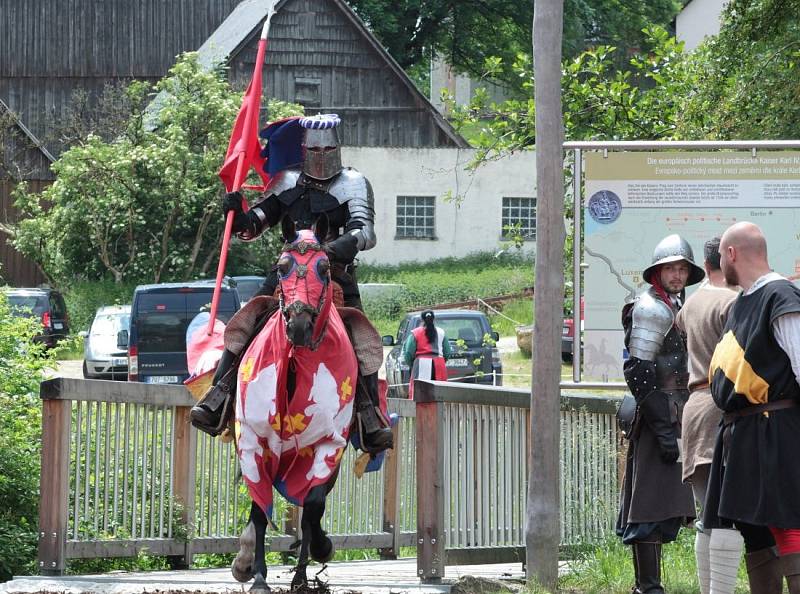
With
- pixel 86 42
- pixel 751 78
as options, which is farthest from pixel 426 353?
pixel 86 42

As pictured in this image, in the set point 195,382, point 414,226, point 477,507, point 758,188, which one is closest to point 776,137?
point 758,188

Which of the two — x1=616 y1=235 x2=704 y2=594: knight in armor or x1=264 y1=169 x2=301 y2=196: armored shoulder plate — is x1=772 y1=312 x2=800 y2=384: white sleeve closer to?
x1=616 y1=235 x2=704 y2=594: knight in armor

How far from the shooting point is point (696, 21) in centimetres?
5509

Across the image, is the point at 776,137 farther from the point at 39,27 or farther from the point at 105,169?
the point at 39,27

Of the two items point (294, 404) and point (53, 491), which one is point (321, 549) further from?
point (53, 491)

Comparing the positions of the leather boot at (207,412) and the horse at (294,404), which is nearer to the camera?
the horse at (294,404)

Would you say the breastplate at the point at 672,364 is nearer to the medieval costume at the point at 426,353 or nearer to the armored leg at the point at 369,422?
the armored leg at the point at 369,422

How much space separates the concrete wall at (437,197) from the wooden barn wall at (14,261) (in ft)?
38.0

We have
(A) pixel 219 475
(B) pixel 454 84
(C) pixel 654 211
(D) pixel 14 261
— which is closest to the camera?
(C) pixel 654 211

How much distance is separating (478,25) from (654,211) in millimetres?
49782

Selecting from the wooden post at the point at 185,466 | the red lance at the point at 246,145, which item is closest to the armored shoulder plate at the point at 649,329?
the red lance at the point at 246,145

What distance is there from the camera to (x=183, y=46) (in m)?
61.5

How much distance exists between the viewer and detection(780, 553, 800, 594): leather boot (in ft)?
21.4

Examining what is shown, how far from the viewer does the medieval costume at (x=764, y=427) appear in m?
6.59
